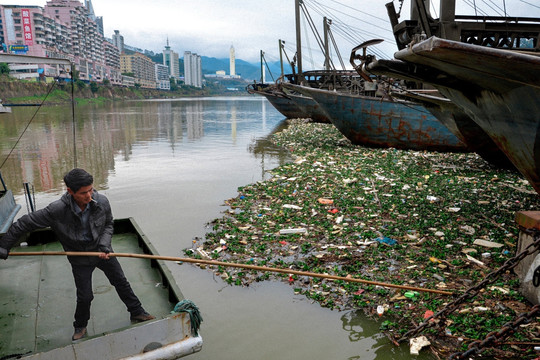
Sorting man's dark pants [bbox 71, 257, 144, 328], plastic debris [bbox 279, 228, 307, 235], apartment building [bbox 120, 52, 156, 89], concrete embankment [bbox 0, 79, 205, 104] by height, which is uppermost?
apartment building [bbox 120, 52, 156, 89]

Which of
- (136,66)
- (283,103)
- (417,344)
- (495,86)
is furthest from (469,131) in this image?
(136,66)

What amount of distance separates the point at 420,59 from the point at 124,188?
796 cm

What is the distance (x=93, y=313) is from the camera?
3762mm

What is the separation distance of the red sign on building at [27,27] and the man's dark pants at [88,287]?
106336 millimetres

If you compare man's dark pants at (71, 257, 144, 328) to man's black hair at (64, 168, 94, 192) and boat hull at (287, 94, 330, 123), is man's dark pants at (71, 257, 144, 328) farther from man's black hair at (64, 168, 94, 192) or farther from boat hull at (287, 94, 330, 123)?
boat hull at (287, 94, 330, 123)

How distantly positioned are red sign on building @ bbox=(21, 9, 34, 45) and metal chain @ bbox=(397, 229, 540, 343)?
10784cm

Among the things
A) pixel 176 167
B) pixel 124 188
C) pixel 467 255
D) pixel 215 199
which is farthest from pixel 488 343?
pixel 176 167

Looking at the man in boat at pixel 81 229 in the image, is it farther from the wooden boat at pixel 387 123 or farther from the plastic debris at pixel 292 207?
the wooden boat at pixel 387 123

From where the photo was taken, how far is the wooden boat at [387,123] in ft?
41.4

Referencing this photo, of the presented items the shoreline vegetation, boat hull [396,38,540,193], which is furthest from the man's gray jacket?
the shoreline vegetation

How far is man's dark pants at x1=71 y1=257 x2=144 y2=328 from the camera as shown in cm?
322

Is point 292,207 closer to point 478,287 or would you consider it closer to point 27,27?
point 478,287

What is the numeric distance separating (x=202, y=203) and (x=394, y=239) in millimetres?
4282

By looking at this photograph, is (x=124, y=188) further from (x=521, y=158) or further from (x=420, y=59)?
(x=521, y=158)
